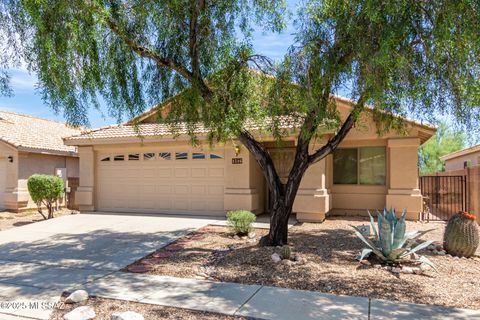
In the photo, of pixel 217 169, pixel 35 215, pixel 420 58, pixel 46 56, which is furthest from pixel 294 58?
pixel 35 215

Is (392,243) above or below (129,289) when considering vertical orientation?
above

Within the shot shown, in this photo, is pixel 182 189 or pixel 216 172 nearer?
pixel 216 172

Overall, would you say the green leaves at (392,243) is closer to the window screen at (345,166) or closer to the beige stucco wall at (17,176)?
the window screen at (345,166)

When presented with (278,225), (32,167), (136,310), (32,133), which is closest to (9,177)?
(32,167)

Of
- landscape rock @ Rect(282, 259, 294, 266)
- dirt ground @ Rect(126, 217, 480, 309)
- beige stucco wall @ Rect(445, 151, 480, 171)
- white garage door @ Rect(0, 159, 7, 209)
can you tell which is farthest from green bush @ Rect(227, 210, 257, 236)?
beige stucco wall @ Rect(445, 151, 480, 171)

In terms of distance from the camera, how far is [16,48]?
7.25 meters

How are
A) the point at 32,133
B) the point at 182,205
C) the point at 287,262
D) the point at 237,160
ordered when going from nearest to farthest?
the point at 287,262
the point at 237,160
the point at 182,205
the point at 32,133

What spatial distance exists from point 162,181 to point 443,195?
12.1 meters

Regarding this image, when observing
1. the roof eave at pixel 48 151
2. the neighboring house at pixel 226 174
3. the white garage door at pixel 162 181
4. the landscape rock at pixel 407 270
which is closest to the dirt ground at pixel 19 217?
the neighboring house at pixel 226 174

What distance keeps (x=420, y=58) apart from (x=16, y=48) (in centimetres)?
749

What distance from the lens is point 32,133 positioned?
18.8m

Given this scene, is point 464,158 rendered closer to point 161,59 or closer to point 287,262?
point 287,262

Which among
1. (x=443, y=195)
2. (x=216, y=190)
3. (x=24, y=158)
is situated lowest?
(x=443, y=195)

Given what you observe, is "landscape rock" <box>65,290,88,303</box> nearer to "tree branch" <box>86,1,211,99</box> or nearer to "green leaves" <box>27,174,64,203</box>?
"tree branch" <box>86,1,211,99</box>
